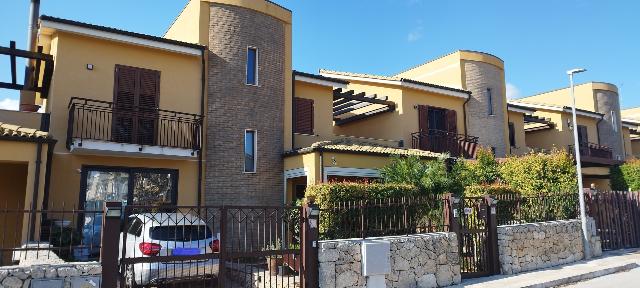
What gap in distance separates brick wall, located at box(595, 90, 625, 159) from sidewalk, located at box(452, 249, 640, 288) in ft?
62.6

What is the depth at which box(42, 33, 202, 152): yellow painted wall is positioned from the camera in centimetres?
1295

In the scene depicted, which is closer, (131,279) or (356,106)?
(131,279)

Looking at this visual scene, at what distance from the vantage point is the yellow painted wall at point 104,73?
42.5 feet

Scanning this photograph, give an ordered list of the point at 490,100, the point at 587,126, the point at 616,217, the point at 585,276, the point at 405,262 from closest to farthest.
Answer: the point at 405,262 < the point at 585,276 < the point at 616,217 < the point at 490,100 < the point at 587,126

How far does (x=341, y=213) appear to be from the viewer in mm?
10070

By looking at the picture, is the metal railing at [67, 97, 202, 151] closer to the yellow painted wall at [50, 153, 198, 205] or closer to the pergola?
the yellow painted wall at [50, 153, 198, 205]

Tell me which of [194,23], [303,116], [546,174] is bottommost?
[546,174]

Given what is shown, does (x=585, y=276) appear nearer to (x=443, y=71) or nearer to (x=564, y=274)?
(x=564, y=274)

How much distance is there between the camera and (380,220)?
9.80 meters

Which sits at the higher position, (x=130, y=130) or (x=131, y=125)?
(x=131, y=125)

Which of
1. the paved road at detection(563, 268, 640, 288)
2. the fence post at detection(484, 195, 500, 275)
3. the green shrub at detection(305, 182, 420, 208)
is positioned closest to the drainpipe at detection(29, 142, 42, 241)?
the green shrub at detection(305, 182, 420, 208)

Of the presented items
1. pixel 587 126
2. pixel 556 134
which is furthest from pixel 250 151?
pixel 587 126

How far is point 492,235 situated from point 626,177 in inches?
641

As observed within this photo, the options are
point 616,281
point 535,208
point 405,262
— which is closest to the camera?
point 405,262
